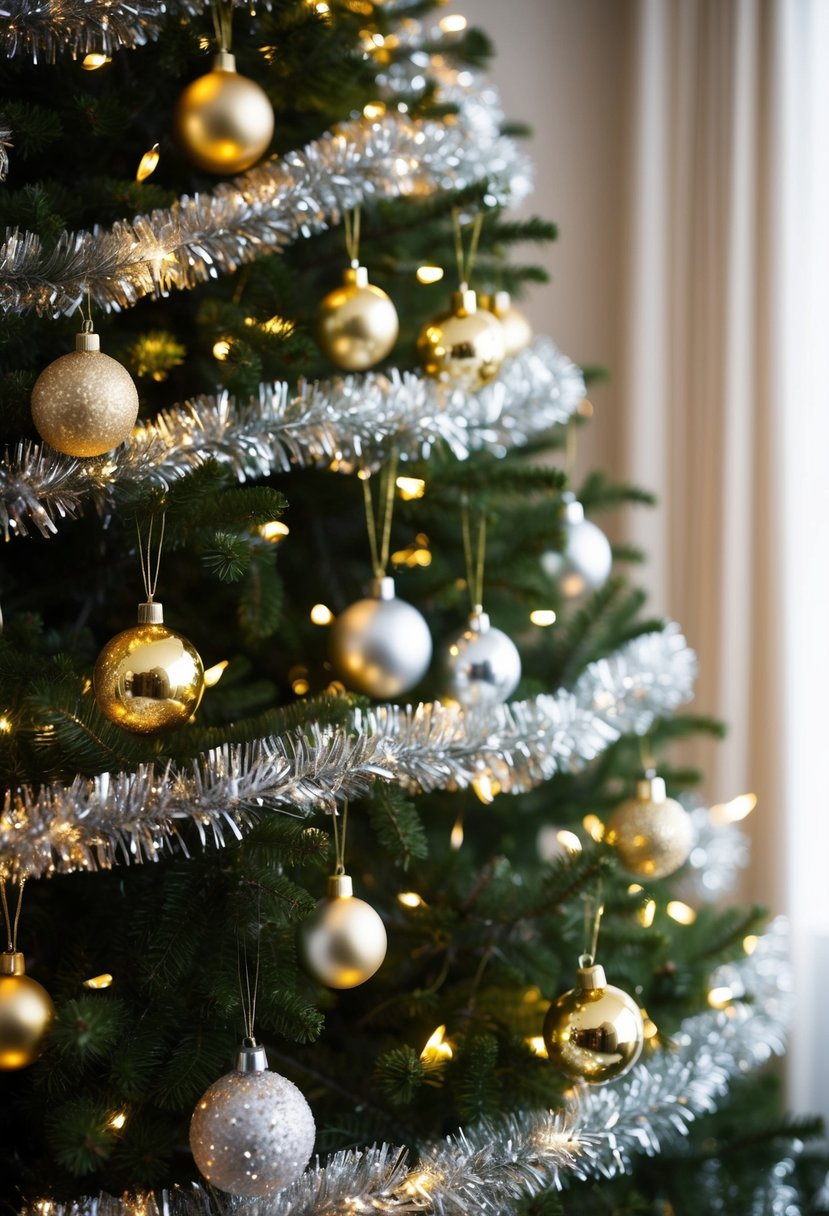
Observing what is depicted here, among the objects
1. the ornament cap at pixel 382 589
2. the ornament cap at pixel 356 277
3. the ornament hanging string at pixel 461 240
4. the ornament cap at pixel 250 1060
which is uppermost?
the ornament hanging string at pixel 461 240

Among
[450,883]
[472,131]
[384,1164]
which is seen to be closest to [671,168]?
[472,131]

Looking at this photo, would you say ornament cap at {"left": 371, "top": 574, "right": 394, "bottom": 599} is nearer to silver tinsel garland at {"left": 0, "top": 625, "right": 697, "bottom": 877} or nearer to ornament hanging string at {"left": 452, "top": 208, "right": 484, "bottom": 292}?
silver tinsel garland at {"left": 0, "top": 625, "right": 697, "bottom": 877}

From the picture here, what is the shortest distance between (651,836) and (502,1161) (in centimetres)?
34

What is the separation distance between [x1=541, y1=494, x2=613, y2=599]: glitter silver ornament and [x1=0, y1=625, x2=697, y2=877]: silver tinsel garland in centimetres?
21

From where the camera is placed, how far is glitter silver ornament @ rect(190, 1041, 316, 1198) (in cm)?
69

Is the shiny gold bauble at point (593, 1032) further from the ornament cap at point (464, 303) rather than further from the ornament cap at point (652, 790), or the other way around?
the ornament cap at point (464, 303)

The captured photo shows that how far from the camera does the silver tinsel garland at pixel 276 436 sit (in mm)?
781

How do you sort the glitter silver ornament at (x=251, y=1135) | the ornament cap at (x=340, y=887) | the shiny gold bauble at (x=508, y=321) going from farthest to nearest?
the shiny gold bauble at (x=508, y=321), the ornament cap at (x=340, y=887), the glitter silver ornament at (x=251, y=1135)

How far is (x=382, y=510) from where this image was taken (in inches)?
41.8

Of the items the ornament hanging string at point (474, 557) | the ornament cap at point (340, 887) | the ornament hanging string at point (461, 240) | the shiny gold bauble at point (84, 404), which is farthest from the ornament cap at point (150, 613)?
the ornament hanging string at point (461, 240)

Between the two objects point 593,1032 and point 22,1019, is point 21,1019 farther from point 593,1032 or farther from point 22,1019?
point 593,1032

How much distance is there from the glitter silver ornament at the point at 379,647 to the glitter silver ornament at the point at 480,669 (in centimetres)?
4

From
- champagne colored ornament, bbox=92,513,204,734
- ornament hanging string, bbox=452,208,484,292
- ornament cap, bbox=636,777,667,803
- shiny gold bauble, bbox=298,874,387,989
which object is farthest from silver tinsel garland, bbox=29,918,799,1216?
ornament hanging string, bbox=452,208,484,292

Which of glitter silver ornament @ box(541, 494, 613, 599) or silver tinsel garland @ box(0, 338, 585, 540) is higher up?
silver tinsel garland @ box(0, 338, 585, 540)
